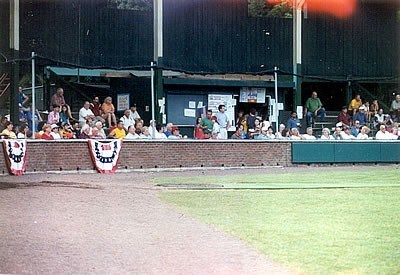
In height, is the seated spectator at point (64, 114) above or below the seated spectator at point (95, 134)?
above

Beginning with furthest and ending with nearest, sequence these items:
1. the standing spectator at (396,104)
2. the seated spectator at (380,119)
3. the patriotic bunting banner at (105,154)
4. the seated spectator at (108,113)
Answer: the standing spectator at (396,104)
the seated spectator at (380,119)
the seated spectator at (108,113)
the patriotic bunting banner at (105,154)

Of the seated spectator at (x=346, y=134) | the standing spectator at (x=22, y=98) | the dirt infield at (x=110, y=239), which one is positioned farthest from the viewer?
the seated spectator at (x=346, y=134)

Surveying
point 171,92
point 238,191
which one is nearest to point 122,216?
point 238,191

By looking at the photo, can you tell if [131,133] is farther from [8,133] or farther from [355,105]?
[355,105]

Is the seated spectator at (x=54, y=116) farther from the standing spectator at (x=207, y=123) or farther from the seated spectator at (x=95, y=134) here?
the standing spectator at (x=207, y=123)

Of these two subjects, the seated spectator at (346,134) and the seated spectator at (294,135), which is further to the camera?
the seated spectator at (346,134)

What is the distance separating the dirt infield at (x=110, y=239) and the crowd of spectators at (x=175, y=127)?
22.1 ft

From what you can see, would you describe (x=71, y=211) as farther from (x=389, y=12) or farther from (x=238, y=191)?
(x=389, y=12)

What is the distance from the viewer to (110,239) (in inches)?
351

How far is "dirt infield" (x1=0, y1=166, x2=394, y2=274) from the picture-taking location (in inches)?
290

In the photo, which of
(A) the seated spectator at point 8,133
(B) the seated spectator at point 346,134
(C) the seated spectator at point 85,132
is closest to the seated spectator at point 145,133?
(C) the seated spectator at point 85,132

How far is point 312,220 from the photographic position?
10.6m

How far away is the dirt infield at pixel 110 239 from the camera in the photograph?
7367 millimetres

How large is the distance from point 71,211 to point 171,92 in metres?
17.1
